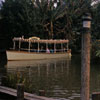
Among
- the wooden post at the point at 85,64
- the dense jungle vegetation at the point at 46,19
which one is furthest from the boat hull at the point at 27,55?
the wooden post at the point at 85,64

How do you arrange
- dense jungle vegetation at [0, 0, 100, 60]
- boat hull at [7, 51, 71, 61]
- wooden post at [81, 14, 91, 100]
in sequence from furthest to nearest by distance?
dense jungle vegetation at [0, 0, 100, 60], boat hull at [7, 51, 71, 61], wooden post at [81, 14, 91, 100]

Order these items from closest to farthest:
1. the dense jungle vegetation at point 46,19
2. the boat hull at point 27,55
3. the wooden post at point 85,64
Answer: the wooden post at point 85,64 < the boat hull at point 27,55 < the dense jungle vegetation at point 46,19

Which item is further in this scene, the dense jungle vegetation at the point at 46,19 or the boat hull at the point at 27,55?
the dense jungle vegetation at the point at 46,19

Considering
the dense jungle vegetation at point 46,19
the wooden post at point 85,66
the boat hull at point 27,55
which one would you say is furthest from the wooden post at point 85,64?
the dense jungle vegetation at point 46,19

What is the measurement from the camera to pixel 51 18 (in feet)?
150

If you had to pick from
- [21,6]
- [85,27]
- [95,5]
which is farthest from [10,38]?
[85,27]

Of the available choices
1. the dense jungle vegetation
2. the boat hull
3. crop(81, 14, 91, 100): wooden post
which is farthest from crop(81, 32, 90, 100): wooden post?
the dense jungle vegetation

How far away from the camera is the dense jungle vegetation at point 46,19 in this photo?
144 ft

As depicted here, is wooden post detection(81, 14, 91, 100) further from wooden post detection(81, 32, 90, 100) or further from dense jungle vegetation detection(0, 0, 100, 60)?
dense jungle vegetation detection(0, 0, 100, 60)

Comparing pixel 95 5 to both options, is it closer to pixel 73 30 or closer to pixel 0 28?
pixel 73 30

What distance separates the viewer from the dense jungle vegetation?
144ft

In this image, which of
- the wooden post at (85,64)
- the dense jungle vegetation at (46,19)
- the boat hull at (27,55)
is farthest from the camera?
the dense jungle vegetation at (46,19)

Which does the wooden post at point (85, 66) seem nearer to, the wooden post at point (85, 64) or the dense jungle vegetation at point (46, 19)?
the wooden post at point (85, 64)

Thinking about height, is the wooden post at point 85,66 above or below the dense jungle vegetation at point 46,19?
below
